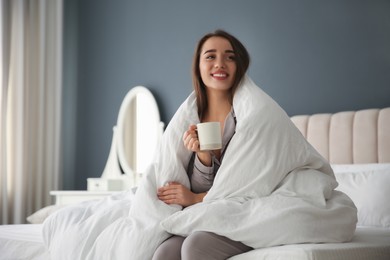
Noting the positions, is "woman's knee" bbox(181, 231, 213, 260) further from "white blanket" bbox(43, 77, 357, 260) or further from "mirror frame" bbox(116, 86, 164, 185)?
"mirror frame" bbox(116, 86, 164, 185)

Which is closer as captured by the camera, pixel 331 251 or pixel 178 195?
pixel 331 251

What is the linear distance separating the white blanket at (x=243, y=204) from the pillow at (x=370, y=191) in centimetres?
70

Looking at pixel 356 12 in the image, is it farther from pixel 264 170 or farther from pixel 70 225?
pixel 70 225

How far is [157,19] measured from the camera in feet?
15.6

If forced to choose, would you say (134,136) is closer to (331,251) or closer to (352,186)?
(352,186)

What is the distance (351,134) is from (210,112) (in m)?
1.14

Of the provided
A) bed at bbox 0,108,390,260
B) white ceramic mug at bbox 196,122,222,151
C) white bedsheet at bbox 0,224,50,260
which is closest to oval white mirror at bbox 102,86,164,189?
bed at bbox 0,108,390,260

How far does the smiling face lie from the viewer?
8.02ft

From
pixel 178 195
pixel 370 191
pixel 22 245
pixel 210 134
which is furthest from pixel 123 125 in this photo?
pixel 210 134

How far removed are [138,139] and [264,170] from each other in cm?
272

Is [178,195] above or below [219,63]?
below

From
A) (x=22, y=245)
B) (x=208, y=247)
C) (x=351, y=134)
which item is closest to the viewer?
(x=208, y=247)

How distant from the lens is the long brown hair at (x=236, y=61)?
2.46 metres

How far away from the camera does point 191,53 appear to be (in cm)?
446
